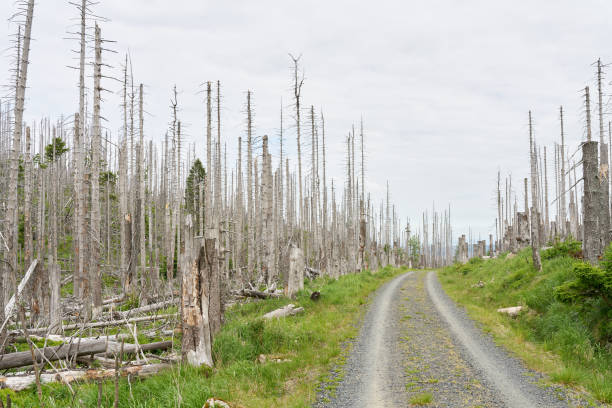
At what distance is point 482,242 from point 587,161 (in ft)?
103

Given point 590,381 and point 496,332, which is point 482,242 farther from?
point 590,381

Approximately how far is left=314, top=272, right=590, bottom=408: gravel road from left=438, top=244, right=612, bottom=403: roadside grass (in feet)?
1.82

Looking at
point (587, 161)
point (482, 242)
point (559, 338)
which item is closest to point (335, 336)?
point (559, 338)

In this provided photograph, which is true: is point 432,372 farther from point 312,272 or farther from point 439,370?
point 312,272

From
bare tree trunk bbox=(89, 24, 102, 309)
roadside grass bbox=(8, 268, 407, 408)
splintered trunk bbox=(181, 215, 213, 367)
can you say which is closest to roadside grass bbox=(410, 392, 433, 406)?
roadside grass bbox=(8, 268, 407, 408)

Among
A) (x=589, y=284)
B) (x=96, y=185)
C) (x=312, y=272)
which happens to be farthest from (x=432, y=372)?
(x=312, y=272)

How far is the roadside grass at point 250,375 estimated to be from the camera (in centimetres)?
626

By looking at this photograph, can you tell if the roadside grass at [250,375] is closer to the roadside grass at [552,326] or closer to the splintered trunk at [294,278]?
the splintered trunk at [294,278]

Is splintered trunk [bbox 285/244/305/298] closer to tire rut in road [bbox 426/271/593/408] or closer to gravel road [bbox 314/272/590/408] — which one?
gravel road [bbox 314/272/590/408]

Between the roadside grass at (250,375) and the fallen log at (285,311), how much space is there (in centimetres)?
29

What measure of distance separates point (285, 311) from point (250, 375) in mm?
5469

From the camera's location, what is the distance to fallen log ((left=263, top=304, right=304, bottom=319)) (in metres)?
12.8

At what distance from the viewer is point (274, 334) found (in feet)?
32.5

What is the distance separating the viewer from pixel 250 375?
7.71 meters
